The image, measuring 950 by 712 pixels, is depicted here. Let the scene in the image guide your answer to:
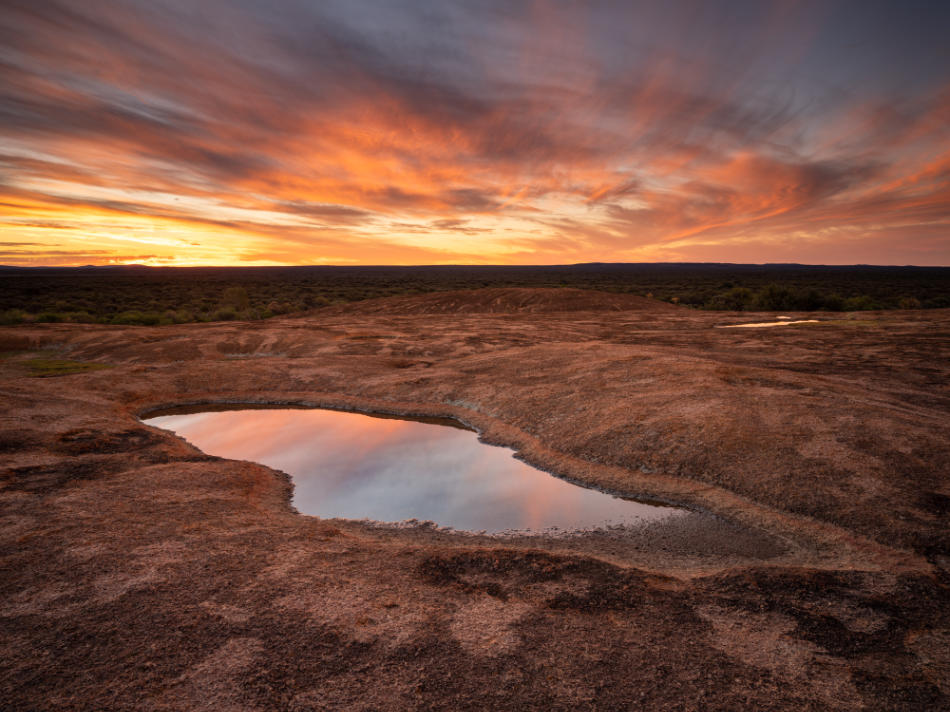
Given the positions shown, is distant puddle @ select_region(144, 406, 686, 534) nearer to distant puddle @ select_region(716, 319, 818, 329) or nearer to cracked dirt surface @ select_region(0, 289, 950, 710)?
cracked dirt surface @ select_region(0, 289, 950, 710)

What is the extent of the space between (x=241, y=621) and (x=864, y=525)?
32.3 ft

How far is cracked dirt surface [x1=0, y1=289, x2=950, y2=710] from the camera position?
523 cm

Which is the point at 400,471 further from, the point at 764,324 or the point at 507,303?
the point at 507,303

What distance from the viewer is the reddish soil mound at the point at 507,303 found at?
175 ft

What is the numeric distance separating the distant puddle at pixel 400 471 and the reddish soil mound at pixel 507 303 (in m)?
36.5

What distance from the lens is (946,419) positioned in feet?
44.0

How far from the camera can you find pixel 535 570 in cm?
755

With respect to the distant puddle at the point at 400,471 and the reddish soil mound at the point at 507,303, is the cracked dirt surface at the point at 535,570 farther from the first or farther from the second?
the reddish soil mound at the point at 507,303

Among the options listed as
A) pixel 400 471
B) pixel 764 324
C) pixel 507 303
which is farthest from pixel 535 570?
pixel 507 303

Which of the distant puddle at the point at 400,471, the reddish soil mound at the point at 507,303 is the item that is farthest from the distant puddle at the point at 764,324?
the distant puddle at the point at 400,471

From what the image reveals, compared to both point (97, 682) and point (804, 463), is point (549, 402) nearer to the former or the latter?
A: point (804, 463)

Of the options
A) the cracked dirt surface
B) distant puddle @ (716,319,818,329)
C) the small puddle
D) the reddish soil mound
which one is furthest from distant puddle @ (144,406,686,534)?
the reddish soil mound

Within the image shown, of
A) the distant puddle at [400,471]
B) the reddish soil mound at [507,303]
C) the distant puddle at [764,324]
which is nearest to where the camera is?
the distant puddle at [400,471]

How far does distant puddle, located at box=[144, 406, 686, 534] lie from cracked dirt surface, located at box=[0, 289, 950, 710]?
0.65m
